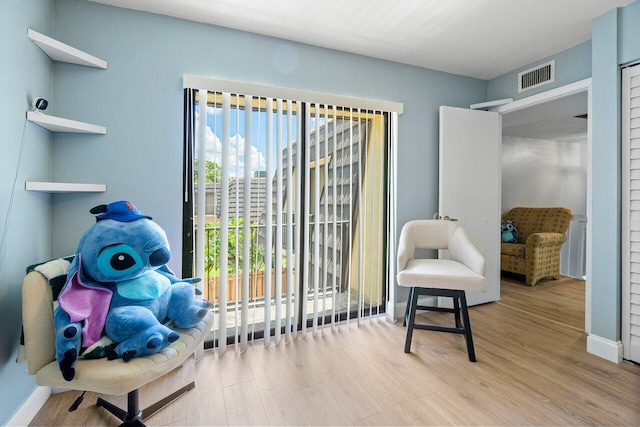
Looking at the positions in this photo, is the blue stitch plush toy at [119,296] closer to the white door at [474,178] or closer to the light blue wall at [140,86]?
the light blue wall at [140,86]

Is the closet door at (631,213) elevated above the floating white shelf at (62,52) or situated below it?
below

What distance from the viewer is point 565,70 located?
8.43ft

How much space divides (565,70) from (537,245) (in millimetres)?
2272

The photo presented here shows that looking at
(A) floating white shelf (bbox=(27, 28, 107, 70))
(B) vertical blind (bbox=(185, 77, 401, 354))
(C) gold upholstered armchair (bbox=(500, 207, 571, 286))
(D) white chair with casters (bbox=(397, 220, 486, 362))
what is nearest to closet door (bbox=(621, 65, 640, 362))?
(D) white chair with casters (bbox=(397, 220, 486, 362))

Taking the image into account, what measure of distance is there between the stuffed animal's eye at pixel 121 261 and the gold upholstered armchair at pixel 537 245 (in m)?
4.48

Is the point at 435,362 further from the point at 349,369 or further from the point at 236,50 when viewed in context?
the point at 236,50

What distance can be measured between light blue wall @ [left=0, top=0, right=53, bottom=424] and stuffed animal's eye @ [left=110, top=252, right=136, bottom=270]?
1.54 ft

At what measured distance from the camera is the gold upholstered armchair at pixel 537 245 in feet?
13.0

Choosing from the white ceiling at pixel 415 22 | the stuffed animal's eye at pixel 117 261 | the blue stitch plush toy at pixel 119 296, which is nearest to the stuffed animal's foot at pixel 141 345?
the blue stitch plush toy at pixel 119 296

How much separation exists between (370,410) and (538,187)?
5549mm

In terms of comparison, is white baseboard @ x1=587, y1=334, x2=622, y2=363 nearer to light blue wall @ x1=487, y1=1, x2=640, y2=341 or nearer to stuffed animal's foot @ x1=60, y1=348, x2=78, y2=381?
light blue wall @ x1=487, y1=1, x2=640, y2=341

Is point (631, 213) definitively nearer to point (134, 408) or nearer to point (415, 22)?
point (415, 22)

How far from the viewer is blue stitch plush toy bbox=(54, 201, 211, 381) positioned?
4.08 feet

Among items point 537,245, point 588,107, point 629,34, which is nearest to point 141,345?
point 588,107
